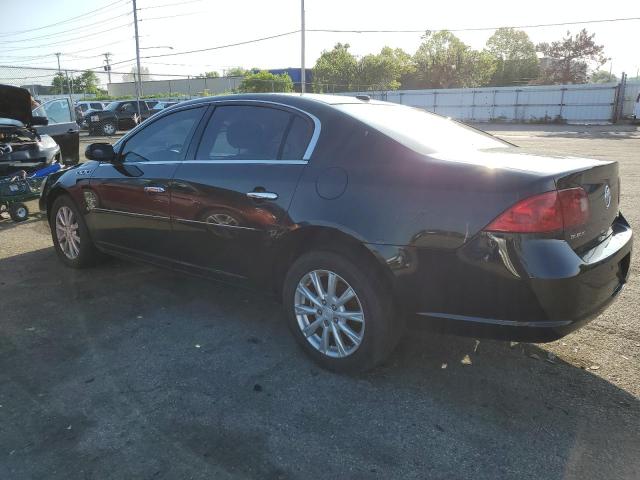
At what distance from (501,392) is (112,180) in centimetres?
352

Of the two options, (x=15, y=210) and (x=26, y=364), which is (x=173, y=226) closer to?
(x=26, y=364)

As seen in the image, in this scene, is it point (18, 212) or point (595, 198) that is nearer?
point (595, 198)

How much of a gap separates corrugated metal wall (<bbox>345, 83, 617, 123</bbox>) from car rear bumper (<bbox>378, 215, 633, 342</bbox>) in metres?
32.0

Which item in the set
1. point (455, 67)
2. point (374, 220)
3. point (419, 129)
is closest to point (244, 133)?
point (419, 129)

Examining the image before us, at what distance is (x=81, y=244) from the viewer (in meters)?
5.05

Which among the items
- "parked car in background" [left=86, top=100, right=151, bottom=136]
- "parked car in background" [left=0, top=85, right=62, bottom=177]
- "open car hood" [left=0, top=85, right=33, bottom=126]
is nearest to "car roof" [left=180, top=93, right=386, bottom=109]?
"parked car in background" [left=0, top=85, right=62, bottom=177]

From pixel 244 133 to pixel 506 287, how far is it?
6.85ft

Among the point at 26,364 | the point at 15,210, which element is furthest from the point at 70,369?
the point at 15,210

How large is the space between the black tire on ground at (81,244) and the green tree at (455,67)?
Answer: 7469 cm

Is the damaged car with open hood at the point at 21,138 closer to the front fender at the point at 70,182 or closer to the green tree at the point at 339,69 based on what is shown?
the front fender at the point at 70,182

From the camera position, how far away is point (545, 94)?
32.1 m

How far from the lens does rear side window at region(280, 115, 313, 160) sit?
3301 millimetres

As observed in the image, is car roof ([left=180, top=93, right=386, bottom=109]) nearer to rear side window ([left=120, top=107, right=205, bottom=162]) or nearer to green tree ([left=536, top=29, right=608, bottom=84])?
rear side window ([left=120, top=107, right=205, bottom=162])

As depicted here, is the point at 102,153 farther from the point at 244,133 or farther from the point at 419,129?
the point at 419,129
